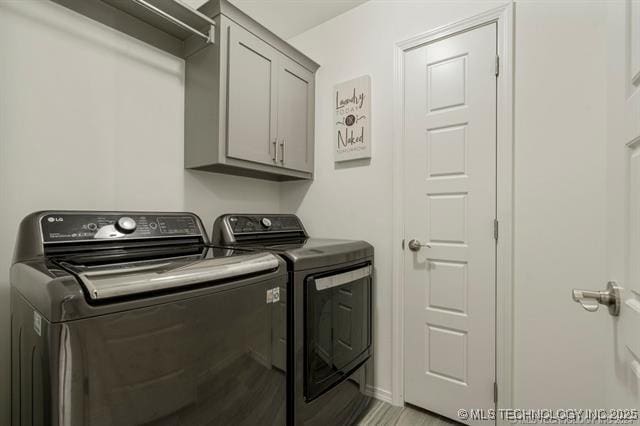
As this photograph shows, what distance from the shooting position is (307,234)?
2.24 m

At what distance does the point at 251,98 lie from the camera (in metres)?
1.74

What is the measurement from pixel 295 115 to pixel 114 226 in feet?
4.31

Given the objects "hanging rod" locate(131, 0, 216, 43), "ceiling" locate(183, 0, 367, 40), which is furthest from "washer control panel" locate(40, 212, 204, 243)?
"ceiling" locate(183, 0, 367, 40)

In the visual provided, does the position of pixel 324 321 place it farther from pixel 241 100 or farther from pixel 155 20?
pixel 155 20

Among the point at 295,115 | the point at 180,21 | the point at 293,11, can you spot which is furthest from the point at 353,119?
the point at 180,21

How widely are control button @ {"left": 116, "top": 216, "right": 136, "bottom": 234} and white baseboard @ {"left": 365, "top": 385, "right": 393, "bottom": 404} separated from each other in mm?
1641

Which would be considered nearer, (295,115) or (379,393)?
(379,393)

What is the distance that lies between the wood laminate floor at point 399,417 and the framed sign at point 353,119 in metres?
1.61

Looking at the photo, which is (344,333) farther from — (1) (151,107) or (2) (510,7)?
(2) (510,7)

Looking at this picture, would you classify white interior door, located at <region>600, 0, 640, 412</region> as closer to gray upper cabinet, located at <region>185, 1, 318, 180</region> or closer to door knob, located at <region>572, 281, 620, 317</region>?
door knob, located at <region>572, 281, 620, 317</region>

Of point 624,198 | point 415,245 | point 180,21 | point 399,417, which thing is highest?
point 180,21

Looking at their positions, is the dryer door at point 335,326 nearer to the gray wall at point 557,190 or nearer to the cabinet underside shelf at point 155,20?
the gray wall at point 557,190

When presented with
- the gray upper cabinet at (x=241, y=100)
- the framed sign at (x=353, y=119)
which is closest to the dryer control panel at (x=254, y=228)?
the gray upper cabinet at (x=241, y=100)

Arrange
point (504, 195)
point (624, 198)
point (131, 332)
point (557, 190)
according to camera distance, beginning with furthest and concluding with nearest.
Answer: point (504, 195)
point (557, 190)
point (131, 332)
point (624, 198)
